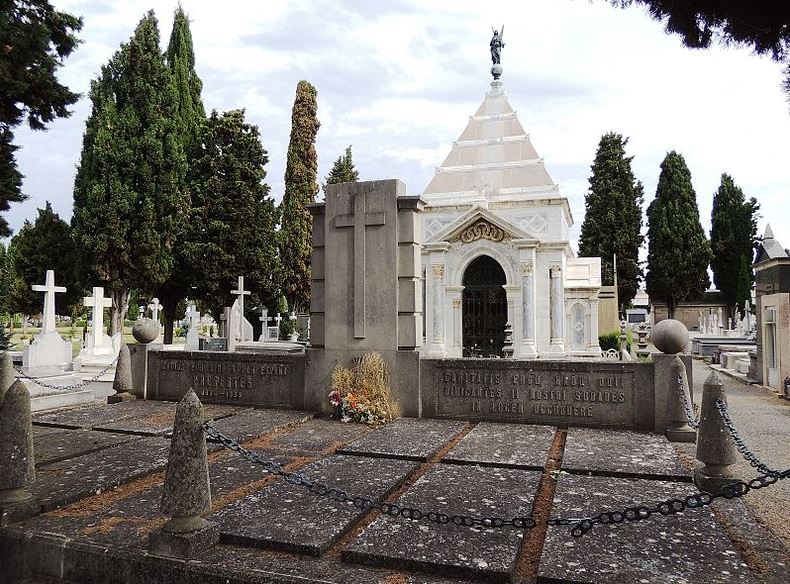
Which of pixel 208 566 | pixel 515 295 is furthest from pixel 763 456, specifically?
pixel 515 295

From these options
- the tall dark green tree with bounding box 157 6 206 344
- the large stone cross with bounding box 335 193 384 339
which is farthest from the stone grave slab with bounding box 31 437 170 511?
the tall dark green tree with bounding box 157 6 206 344

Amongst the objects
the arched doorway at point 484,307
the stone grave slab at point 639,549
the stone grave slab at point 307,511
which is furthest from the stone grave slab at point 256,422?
the arched doorway at point 484,307

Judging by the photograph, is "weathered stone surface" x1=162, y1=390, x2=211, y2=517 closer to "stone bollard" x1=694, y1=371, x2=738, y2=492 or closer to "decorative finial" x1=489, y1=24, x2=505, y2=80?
"stone bollard" x1=694, y1=371, x2=738, y2=492

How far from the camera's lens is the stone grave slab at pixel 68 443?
219 inches

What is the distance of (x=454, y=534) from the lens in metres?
3.51

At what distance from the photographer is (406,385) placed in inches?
310

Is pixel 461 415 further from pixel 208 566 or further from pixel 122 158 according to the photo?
pixel 122 158

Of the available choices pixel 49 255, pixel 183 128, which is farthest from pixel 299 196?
pixel 49 255

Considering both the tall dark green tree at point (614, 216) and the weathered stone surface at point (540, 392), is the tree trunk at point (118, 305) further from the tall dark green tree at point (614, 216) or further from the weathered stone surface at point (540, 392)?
the tall dark green tree at point (614, 216)

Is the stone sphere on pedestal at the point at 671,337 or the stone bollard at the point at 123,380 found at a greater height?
the stone sphere on pedestal at the point at 671,337

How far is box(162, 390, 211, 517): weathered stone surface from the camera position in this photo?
3.34 metres

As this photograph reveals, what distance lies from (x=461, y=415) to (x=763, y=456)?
3.85 m

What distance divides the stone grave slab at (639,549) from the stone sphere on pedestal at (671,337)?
302 centimetres

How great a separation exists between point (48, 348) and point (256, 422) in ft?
36.6
